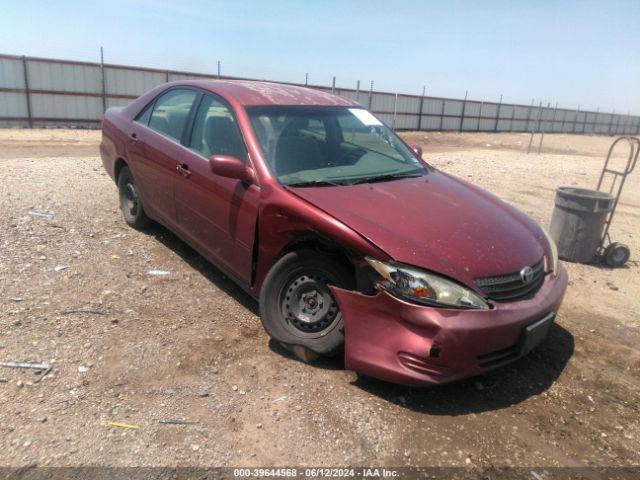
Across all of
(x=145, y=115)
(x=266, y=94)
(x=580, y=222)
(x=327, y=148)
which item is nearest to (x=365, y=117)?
(x=327, y=148)

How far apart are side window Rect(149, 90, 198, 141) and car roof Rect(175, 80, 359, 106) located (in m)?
0.13

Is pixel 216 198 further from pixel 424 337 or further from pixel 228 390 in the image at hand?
pixel 424 337

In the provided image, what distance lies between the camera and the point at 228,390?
2.92 m

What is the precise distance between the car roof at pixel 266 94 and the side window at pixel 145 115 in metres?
0.49

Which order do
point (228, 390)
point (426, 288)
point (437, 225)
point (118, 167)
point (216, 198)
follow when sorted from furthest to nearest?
1. point (118, 167)
2. point (216, 198)
3. point (437, 225)
4. point (228, 390)
5. point (426, 288)

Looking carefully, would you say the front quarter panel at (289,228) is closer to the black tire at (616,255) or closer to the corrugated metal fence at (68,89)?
the black tire at (616,255)

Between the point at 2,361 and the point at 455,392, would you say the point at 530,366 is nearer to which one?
the point at 455,392

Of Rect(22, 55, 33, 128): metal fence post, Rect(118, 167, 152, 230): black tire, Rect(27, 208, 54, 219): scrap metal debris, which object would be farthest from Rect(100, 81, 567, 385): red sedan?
Rect(22, 55, 33, 128): metal fence post

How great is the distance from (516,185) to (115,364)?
9.22 m

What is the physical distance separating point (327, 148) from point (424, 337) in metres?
1.82

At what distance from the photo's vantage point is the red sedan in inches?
106

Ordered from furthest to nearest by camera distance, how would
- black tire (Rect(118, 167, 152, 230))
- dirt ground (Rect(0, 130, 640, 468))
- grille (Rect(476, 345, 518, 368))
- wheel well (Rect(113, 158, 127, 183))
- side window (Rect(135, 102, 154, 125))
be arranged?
wheel well (Rect(113, 158, 127, 183)) → black tire (Rect(118, 167, 152, 230)) → side window (Rect(135, 102, 154, 125)) → grille (Rect(476, 345, 518, 368)) → dirt ground (Rect(0, 130, 640, 468))

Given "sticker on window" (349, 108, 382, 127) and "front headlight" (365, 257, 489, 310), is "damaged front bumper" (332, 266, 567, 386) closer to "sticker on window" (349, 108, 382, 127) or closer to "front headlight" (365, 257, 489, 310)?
"front headlight" (365, 257, 489, 310)

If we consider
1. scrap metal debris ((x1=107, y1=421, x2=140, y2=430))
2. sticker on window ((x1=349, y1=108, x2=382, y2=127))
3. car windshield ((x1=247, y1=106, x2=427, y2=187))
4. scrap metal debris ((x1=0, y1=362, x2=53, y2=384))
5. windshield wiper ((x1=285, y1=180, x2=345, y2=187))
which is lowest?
scrap metal debris ((x1=107, y1=421, x2=140, y2=430))
